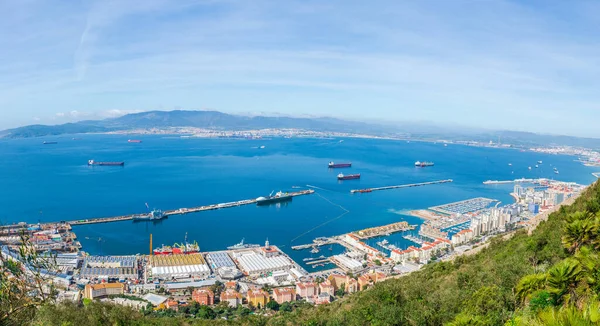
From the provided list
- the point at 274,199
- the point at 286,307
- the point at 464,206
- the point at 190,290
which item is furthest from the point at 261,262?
the point at 464,206

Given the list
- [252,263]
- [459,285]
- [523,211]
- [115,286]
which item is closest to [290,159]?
[523,211]

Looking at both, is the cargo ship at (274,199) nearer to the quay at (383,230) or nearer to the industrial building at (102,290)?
the quay at (383,230)

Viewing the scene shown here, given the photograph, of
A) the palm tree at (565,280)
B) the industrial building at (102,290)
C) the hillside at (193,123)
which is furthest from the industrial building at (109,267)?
the hillside at (193,123)

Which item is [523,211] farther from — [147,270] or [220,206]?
[147,270]

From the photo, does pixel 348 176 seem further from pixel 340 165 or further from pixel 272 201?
pixel 272 201

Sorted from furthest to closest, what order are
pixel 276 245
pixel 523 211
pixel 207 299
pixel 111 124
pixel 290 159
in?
pixel 111 124 < pixel 290 159 < pixel 523 211 < pixel 276 245 < pixel 207 299
